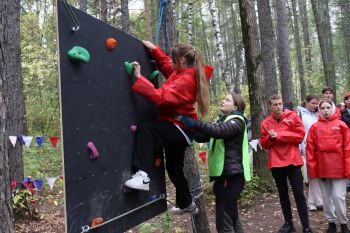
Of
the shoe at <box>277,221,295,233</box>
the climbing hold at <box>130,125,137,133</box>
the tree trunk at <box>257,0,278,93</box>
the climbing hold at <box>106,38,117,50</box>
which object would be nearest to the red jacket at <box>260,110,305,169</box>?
the shoe at <box>277,221,295,233</box>

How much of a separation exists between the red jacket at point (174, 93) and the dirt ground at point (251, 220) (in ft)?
9.71

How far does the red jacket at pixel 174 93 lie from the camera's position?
3.28 metres

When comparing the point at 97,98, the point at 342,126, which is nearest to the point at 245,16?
the point at 342,126

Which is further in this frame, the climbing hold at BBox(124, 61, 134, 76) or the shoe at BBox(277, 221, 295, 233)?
the shoe at BBox(277, 221, 295, 233)

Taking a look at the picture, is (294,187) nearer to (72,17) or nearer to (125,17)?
(72,17)

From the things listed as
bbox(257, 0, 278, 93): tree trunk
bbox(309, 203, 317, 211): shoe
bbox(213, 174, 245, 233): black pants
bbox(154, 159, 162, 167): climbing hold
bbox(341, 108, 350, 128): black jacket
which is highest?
bbox(257, 0, 278, 93): tree trunk

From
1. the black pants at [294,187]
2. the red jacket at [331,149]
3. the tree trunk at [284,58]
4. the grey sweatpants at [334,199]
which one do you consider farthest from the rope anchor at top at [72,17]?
the tree trunk at [284,58]

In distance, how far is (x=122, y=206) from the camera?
3.26 meters

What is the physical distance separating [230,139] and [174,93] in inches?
39.8

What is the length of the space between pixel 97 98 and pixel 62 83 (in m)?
0.44

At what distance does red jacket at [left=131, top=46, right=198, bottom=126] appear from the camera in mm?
3281

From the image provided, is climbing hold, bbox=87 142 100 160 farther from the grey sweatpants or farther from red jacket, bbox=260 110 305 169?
the grey sweatpants

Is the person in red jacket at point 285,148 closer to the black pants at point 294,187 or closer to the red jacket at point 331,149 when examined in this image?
the black pants at point 294,187

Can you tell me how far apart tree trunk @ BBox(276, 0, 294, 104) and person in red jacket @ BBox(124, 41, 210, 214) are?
401 inches
